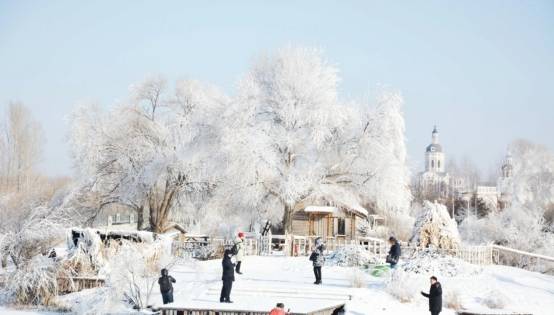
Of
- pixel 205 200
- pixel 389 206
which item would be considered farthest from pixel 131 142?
pixel 389 206

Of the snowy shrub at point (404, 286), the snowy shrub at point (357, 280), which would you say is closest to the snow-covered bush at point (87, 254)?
the snowy shrub at point (357, 280)

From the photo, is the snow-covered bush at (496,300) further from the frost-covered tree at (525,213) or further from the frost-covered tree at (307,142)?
the frost-covered tree at (525,213)

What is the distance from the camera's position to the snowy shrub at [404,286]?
21.5 metres

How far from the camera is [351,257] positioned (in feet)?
93.1

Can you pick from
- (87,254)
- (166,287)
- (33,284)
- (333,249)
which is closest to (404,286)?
(166,287)

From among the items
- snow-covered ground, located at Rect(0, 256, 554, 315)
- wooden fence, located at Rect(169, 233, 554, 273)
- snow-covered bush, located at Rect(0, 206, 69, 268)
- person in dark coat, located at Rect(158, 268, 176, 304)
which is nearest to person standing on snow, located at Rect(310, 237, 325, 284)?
snow-covered ground, located at Rect(0, 256, 554, 315)

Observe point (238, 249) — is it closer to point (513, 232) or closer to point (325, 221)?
point (325, 221)

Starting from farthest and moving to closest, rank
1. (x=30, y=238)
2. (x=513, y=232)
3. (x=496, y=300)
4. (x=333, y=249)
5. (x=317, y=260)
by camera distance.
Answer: (x=513, y=232)
(x=333, y=249)
(x=30, y=238)
(x=317, y=260)
(x=496, y=300)

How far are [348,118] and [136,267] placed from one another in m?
19.4

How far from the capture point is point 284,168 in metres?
37.1

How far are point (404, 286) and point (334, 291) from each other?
2219mm

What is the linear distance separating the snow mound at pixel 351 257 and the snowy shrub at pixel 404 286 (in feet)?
17.6

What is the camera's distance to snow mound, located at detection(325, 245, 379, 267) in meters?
28.1

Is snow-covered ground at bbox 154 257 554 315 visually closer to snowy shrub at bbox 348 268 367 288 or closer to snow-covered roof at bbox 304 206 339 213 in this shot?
snowy shrub at bbox 348 268 367 288
